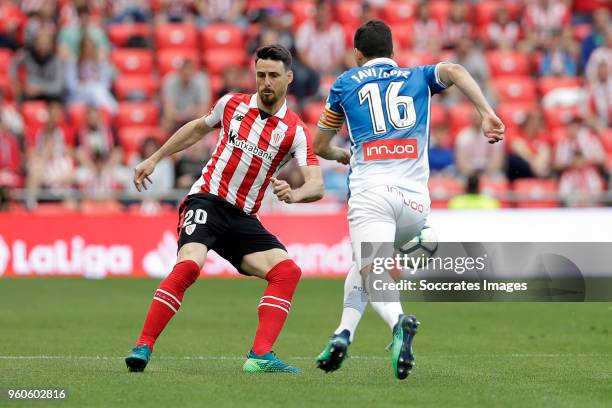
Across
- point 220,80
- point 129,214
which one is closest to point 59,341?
point 129,214

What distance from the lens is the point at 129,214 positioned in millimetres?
18250

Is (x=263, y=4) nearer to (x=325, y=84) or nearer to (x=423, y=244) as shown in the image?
(x=325, y=84)

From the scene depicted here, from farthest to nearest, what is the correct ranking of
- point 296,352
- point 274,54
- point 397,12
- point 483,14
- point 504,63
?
point 483,14 < point 397,12 < point 504,63 < point 296,352 < point 274,54

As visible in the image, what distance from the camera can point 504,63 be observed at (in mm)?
23719

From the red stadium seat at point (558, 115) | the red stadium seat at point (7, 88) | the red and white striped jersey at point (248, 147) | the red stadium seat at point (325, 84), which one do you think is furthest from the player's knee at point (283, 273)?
the red stadium seat at point (558, 115)

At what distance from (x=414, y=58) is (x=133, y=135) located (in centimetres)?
532

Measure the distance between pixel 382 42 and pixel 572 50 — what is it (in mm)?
16078

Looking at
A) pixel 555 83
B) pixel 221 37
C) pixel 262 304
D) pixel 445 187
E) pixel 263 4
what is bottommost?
pixel 445 187

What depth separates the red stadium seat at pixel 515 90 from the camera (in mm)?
23375

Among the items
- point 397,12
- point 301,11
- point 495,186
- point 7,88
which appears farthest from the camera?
point 397,12

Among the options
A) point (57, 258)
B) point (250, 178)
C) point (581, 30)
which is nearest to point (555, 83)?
point (581, 30)

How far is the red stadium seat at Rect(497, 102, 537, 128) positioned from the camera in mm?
22467

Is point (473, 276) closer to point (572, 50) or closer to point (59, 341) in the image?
point (59, 341)

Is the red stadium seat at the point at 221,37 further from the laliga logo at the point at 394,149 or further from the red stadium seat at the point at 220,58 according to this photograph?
the laliga logo at the point at 394,149
